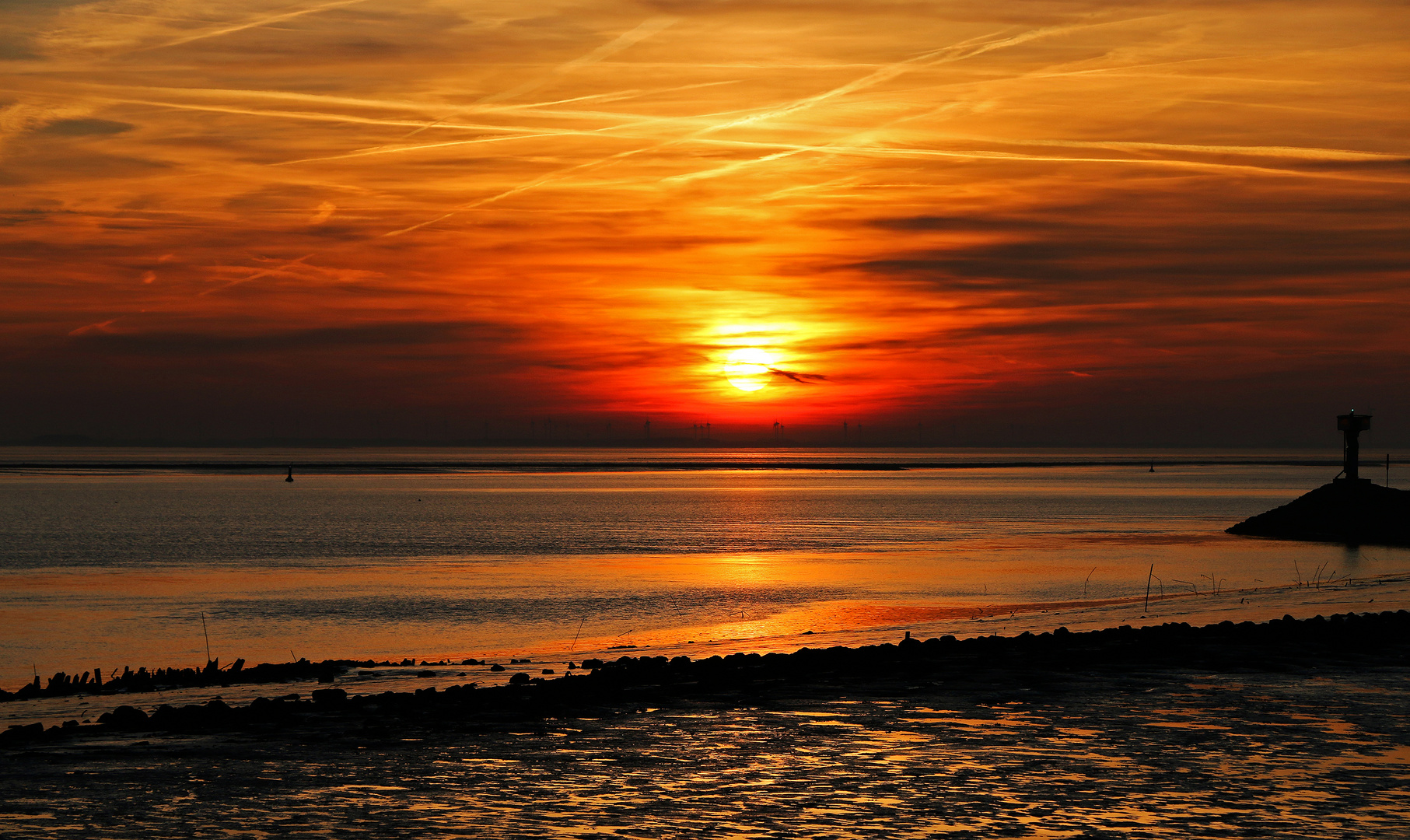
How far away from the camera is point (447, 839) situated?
12.5 m

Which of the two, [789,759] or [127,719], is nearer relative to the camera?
[789,759]

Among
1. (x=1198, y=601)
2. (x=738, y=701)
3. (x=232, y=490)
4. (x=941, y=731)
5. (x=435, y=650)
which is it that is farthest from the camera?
(x=232, y=490)

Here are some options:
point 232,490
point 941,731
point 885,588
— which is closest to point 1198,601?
point 885,588

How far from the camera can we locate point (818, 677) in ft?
76.7

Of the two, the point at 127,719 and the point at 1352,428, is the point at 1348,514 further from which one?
the point at 127,719

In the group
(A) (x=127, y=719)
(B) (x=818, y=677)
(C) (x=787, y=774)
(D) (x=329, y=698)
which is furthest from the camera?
(B) (x=818, y=677)

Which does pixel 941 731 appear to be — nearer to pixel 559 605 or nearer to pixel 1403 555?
pixel 559 605

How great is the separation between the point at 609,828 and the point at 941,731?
6.90 meters

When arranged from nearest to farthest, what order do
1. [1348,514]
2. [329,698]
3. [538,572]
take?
1. [329,698]
2. [538,572]
3. [1348,514]

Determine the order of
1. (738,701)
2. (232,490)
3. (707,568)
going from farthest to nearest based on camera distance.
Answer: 1. (232,490)
2. (707,568)
3. (738,701)

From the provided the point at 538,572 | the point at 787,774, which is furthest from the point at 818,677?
the point at 538,572

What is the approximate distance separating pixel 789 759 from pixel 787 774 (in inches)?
35.6

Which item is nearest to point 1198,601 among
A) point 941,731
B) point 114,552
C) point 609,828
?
point 941,731

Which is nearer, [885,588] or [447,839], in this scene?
[447,839]
